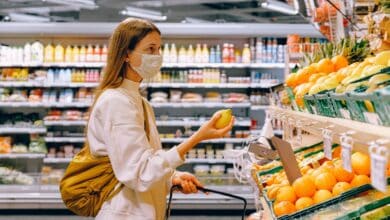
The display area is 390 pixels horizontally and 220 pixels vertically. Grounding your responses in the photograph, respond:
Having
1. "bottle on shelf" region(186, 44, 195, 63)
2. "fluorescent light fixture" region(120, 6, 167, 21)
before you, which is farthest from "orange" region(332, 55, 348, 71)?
"fluorescent light fixture" region(120, 6, 167, 21)

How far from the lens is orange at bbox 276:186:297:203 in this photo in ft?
6.18

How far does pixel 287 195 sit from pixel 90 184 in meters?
0.82

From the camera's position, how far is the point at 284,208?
71.9 inches

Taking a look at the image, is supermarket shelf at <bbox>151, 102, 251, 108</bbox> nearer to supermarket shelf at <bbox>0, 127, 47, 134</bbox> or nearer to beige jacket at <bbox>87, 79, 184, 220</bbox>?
supermarket shelf at <bbox>0, 127, 47, 134</bbox>

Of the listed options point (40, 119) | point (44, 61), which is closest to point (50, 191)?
point (40, 119)

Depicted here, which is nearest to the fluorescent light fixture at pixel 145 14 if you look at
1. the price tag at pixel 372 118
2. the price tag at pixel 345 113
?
the price tag at pixel 345 113

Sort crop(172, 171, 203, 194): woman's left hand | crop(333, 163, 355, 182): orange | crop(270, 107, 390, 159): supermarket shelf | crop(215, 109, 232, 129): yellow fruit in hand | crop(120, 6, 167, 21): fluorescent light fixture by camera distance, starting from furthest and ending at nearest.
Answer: crop(120, 6, 167, 21): fluorescent light fixture
crop(172, 171, 203, 194): woman's left hand
crop(215, 109, 232, 129): yellow fruit in hand
crop(333, 163, 355, 182): orange
crop(270, 107, 390, 159): supermarket shelf

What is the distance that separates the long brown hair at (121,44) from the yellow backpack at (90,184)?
27 centimetres

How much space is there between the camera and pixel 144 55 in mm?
2256

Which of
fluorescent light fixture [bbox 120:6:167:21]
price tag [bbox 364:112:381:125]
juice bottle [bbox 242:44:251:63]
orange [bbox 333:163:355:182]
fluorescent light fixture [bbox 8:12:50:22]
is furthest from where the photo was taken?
fluorescent light fixture [bbox 8:12:50:22]

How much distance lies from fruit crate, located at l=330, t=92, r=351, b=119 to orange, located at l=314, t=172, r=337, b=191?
24 cm

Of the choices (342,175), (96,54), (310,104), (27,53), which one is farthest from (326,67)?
(27,53)

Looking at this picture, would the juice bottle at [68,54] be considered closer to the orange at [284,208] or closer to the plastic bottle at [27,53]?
the plastic bottle at [27,53]

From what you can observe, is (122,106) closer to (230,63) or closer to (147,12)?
(230,63)
